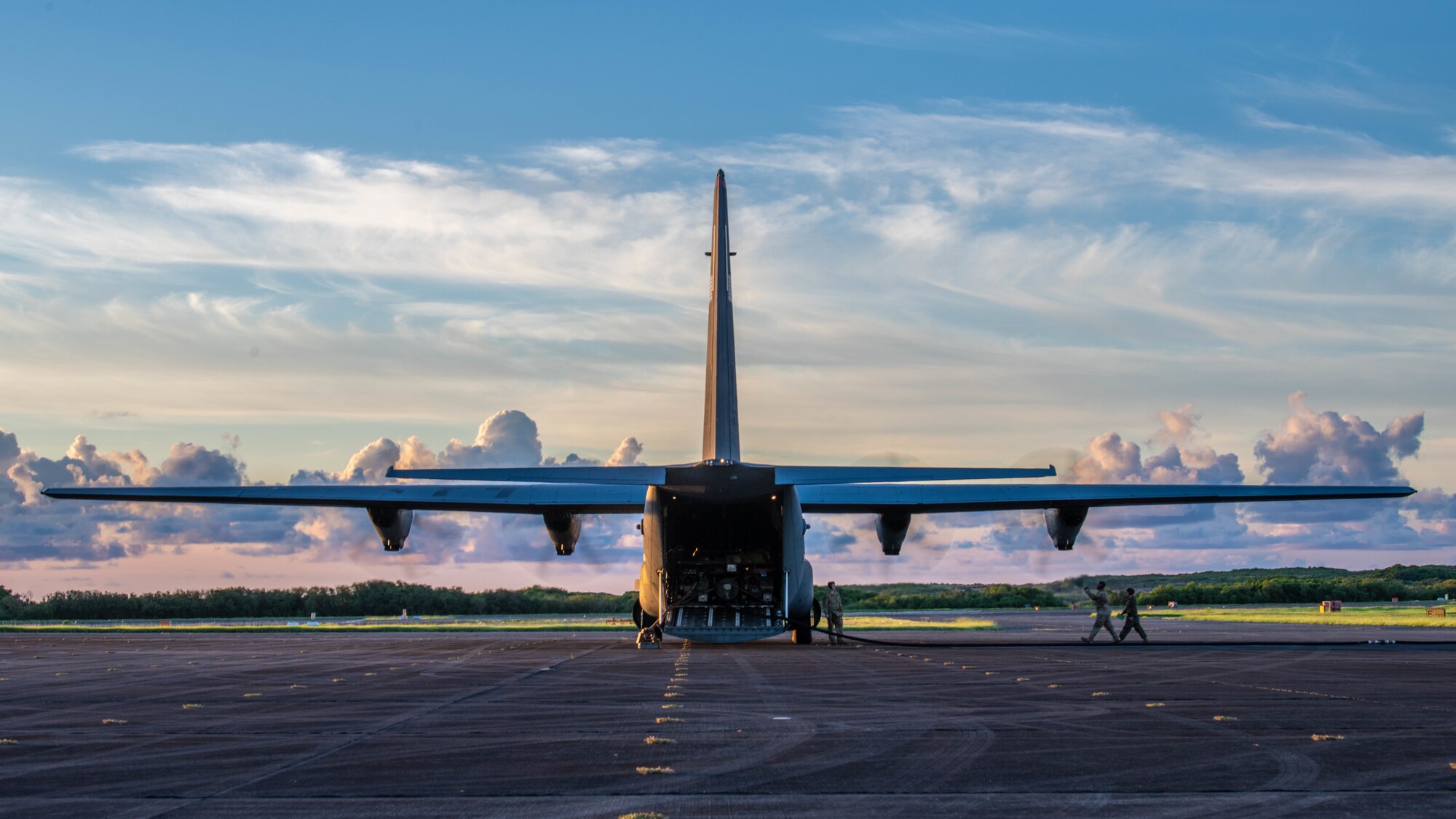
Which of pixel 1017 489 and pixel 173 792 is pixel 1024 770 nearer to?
pixel 173 792

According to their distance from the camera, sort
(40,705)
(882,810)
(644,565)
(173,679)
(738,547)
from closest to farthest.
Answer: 1. (882,810)
2. (40,705)
3. (173,679)
4. (644,565)
5. (738,547)

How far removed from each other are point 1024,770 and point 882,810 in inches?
73.8

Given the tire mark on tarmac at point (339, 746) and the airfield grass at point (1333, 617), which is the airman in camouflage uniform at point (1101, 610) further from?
the tire mark on tarmac at point (339, 746)

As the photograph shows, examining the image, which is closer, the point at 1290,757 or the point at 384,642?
the point at 1290,757

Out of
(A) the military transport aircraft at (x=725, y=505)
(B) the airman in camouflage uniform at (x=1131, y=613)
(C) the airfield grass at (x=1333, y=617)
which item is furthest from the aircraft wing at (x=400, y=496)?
(C) the airfield grass at (x=1333, y=617)

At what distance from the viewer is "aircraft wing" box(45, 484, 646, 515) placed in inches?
1185

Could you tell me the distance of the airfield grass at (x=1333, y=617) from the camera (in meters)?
41.5

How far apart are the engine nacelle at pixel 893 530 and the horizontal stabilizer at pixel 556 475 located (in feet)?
28.8

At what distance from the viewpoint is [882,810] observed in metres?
7.12

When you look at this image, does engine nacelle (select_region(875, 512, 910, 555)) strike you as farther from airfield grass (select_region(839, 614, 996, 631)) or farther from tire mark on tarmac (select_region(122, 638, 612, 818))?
tire mark on tarmac (select_region(122, 638, 612, 818))

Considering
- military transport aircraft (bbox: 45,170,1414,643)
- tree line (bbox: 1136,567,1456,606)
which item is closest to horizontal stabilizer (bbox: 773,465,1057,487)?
military transport aircraft (bbox: 45,170,1414,643)

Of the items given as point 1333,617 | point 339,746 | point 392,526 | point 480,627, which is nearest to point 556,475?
point 392,526

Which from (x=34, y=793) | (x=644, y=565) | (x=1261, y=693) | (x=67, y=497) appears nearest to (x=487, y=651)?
(x=644, y=565)

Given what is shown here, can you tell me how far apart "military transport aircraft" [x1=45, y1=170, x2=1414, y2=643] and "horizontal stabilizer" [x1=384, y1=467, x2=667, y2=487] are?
1959 millimetres
